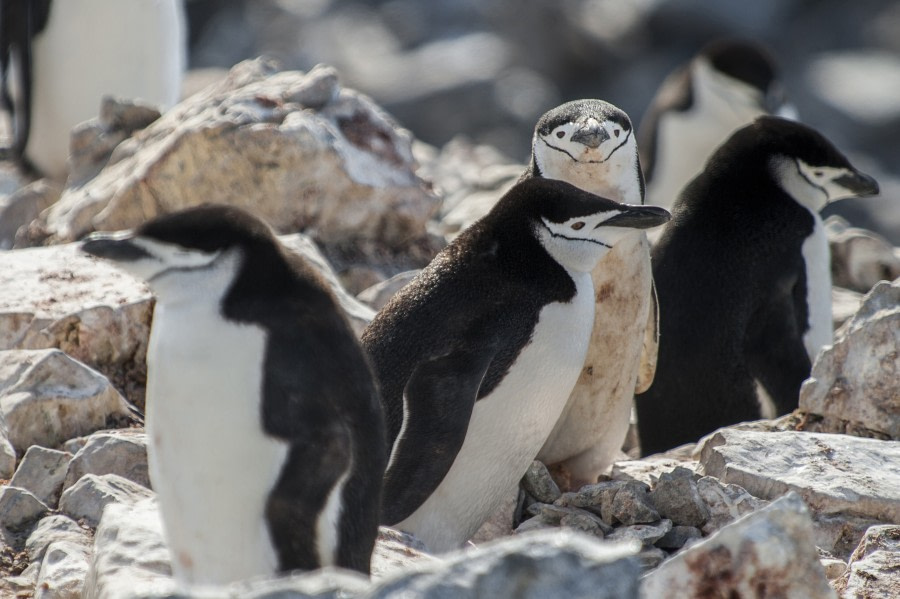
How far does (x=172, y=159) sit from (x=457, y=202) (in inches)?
95.8

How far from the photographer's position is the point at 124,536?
3002mm

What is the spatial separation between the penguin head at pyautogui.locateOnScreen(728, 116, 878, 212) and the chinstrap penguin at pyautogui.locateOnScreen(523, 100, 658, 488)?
3.18 ft

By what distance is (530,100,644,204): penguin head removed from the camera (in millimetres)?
4348

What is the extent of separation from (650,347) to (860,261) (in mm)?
2451

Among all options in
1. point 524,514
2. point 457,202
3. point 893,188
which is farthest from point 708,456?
point 893,188

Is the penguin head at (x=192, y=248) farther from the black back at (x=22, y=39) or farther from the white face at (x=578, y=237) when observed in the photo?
the black back at (x=22, y=39)

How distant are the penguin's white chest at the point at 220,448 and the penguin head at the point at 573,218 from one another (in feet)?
4.22

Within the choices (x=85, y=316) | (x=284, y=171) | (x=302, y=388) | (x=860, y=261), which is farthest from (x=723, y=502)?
(x=860, y=261)

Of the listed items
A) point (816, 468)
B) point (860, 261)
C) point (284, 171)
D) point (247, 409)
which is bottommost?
point (860, 261)

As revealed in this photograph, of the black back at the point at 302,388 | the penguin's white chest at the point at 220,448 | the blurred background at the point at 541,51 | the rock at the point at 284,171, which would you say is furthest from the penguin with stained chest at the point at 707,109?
the blurred background at the point at 541,51

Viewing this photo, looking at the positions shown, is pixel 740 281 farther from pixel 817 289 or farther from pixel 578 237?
pixel 578 237

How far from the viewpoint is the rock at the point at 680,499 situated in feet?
11.8

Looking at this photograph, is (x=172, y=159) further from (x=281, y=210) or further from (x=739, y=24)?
(x=739, y=24)

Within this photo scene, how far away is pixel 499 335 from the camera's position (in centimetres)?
377
